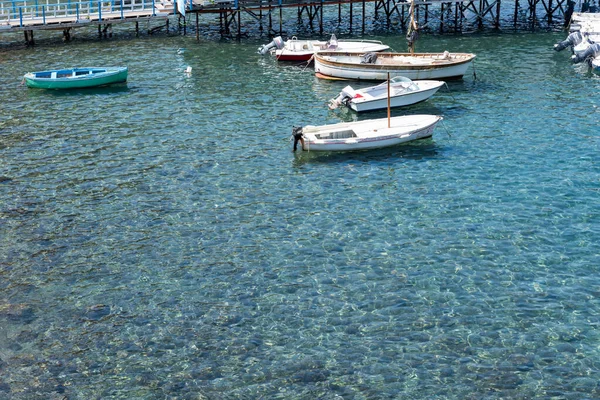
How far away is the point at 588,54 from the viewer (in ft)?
192

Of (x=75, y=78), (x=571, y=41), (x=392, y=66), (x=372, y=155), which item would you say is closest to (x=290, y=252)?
(x=372, y=155)

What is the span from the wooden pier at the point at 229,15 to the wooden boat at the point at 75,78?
14078 mm

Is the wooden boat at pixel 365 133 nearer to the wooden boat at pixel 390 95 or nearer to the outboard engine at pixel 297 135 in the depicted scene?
the outboard engine at pixel 297 135

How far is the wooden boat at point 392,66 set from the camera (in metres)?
54.2

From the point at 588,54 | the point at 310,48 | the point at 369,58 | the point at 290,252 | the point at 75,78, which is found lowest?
the point at 290,252

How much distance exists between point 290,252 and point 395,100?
21.6 metres

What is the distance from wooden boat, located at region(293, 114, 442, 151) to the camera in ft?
134

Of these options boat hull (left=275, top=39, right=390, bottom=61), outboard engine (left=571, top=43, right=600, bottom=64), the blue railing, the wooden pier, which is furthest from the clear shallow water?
the wooden pier

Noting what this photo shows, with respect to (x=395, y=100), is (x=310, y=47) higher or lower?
higher

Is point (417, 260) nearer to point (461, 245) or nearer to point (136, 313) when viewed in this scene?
point (461, 245)

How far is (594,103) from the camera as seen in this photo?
49.4m

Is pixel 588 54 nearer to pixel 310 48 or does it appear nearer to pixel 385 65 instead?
pixel 385 65

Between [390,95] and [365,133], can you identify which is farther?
[390,95]

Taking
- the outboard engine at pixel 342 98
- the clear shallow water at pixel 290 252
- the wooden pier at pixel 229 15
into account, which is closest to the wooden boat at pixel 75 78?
the clear shallow water at pixel 290 252
